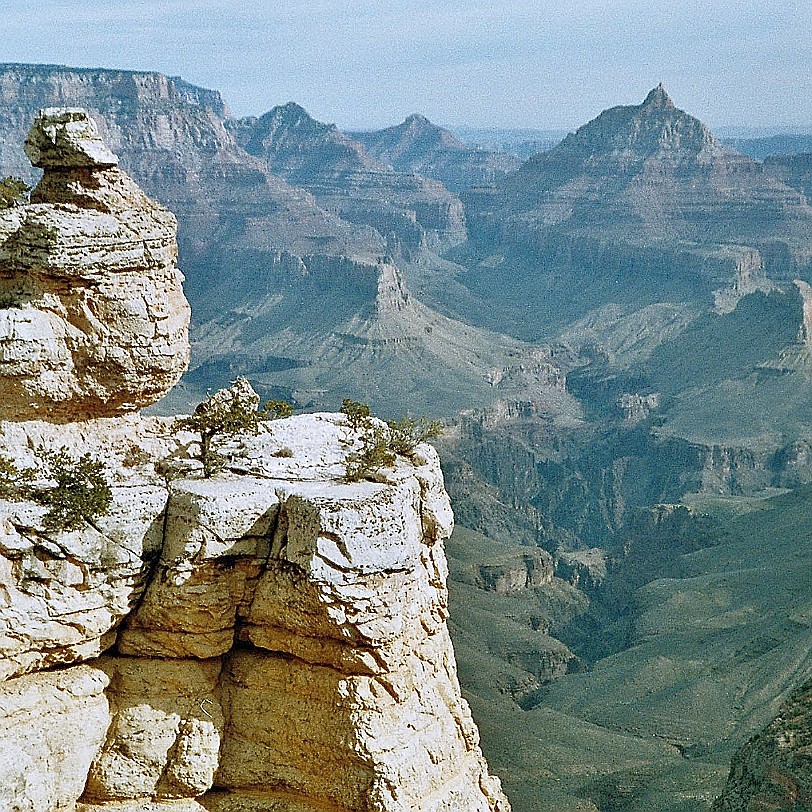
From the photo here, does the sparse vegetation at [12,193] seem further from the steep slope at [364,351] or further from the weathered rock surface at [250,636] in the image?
the steep slope at [364,351]

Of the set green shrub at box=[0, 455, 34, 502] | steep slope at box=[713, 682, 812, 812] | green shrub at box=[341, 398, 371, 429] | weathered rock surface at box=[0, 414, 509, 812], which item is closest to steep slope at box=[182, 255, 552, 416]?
steep slope at box=[713, 682, 812, 812]

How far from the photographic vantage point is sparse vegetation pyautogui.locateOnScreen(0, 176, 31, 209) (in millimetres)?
24031

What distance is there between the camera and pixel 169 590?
21438mm

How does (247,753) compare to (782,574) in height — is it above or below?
above

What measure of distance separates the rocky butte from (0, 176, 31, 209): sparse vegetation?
1.29 meters

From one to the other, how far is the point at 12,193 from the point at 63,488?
740cm

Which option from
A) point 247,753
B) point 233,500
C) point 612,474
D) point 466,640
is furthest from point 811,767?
point 612,474

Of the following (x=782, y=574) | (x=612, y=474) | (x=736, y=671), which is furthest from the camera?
(x=612, y=474)

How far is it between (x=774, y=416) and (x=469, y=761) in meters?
129

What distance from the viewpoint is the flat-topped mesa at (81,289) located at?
71.4ft

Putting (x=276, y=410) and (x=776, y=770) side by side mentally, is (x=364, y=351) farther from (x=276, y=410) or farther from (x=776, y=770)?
(x=276, y=410)

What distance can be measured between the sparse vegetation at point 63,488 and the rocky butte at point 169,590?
0.10m

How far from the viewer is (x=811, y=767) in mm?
35781

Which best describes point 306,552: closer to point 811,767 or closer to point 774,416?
point 811,767
